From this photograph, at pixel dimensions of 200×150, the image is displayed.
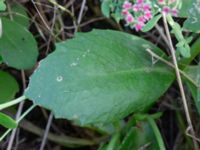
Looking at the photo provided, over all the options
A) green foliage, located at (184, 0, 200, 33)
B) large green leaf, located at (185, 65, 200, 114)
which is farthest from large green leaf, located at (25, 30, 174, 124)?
green foliage, located at (184, 0, 200, 33)

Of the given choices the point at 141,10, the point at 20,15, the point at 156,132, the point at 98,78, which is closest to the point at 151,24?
the point at 141,10

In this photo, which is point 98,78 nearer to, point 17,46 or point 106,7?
point 106,7

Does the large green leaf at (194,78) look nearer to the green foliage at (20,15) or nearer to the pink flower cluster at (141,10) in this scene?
the pink flower cluster at (141,10)

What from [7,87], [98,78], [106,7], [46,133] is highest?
[106,7]

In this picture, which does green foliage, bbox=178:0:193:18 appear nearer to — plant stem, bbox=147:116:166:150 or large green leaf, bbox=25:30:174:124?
large green leaf, bbox=25:30:174:124

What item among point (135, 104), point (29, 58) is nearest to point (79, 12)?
point (29, 58)

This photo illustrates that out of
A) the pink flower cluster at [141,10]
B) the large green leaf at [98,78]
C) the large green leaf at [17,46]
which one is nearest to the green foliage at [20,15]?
the large green leaf at [17,46]
